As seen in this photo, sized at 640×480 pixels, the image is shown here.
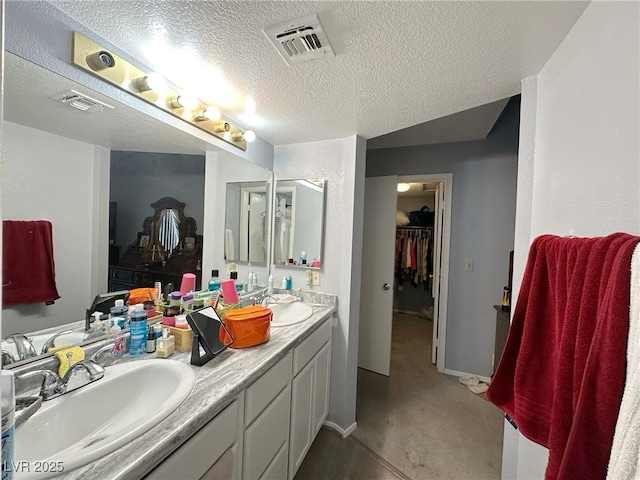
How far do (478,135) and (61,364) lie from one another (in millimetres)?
3198

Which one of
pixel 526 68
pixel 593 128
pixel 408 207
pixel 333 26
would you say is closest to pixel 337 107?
pixel 333 26

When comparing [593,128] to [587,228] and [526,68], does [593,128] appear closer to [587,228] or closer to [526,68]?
[587,228]

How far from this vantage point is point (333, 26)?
1022 millimetres

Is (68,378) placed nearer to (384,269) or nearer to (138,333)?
(138,333)

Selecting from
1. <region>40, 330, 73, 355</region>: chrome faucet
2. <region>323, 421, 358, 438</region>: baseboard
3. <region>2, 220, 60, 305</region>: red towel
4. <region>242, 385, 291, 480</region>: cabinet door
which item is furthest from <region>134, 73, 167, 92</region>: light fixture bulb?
<region>323, 421, 358, 438</region>: baseboard

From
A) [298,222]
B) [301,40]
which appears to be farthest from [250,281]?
[301,40]

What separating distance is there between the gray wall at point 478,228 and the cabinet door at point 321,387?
1.53m

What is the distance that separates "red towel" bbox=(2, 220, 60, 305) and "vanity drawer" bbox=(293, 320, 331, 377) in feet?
3.58

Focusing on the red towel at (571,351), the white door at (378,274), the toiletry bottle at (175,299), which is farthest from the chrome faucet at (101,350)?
the white door at (378,274)

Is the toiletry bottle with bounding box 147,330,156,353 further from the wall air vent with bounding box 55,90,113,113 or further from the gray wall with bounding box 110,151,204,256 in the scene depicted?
the wall air vent with bounding box 55,90,113,113

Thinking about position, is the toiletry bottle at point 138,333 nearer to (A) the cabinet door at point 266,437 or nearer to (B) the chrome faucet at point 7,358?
(B) the chrome faucet at point 7,358

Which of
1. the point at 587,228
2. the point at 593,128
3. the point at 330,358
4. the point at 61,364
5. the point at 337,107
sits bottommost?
the point at 330,358

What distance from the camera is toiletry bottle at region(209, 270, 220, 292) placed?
1806 mm

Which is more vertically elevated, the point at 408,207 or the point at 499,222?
→ the point at 408,207
